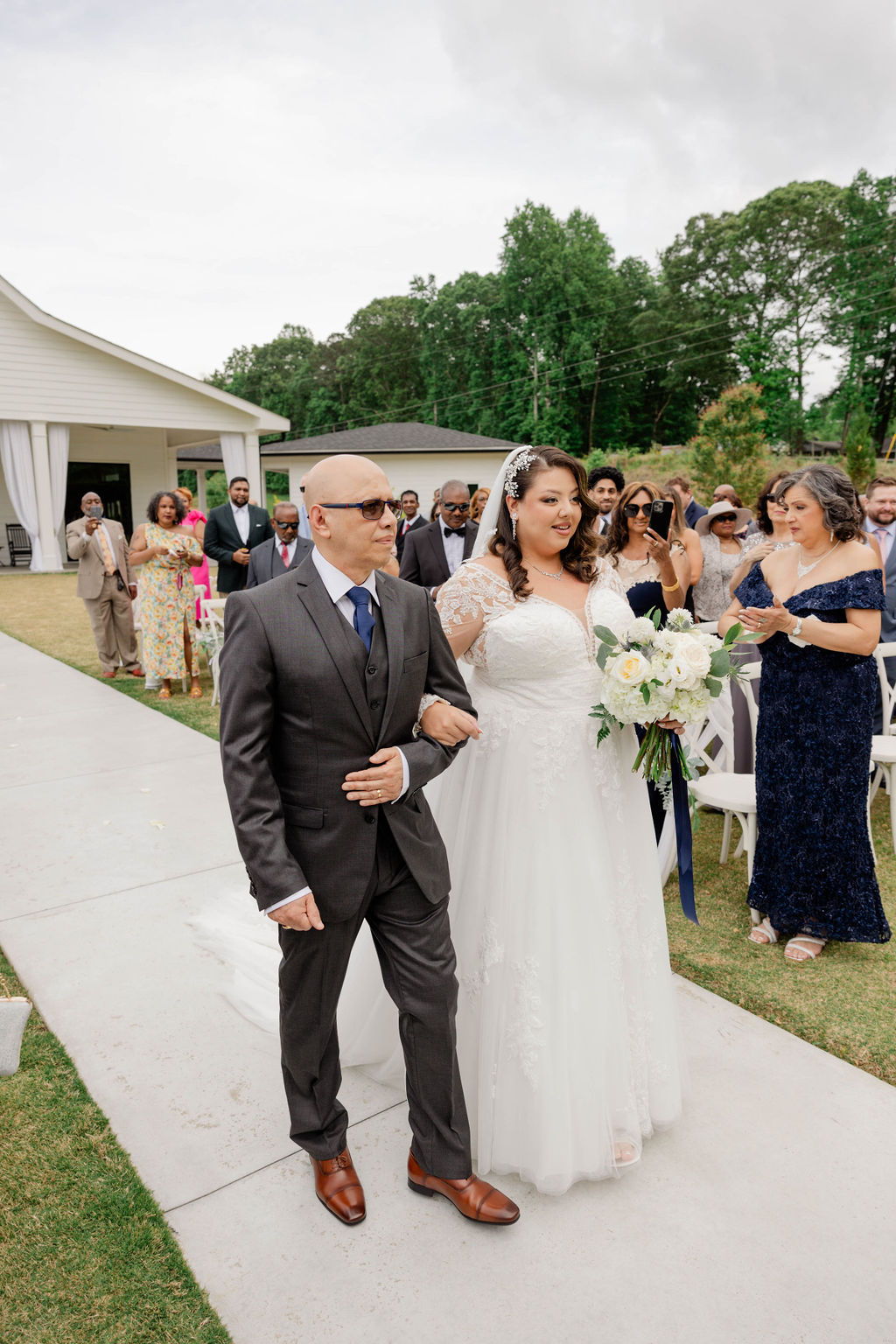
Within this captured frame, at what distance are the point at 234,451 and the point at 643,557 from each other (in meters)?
22.5

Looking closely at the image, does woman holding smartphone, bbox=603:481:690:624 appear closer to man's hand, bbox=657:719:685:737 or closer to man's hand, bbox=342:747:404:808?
man's hand, bbox=657:719:685:737

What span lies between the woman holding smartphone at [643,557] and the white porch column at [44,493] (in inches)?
852

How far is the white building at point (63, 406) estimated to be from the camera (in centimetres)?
2222

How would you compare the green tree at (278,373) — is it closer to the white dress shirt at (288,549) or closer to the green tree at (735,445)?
the green tree at (735,445)

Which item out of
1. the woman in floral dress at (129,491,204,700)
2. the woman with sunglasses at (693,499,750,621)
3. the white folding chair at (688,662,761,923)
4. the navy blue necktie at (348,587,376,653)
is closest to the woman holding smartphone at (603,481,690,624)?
the white folding chair at (688,662,761,923)

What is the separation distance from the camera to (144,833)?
5.61m

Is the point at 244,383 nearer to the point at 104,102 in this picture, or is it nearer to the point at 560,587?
the point at 104,102

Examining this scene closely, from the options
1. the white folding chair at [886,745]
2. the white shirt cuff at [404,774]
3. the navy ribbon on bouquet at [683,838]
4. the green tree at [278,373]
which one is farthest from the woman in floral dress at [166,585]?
the green tree at [278,373]

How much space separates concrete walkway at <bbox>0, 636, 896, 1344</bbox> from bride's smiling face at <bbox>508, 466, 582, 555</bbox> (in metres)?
2.01

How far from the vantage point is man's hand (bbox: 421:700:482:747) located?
229cm

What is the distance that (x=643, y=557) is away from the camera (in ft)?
17.3

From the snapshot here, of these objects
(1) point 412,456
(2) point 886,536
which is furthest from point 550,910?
(1) point 412,456

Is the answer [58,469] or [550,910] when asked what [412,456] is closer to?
[58,469]

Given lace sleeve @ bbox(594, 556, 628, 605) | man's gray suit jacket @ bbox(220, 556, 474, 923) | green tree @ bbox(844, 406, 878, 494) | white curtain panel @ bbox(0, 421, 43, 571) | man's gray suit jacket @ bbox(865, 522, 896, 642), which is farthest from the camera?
green tree @ bbox(844, 406, 878, 494)
